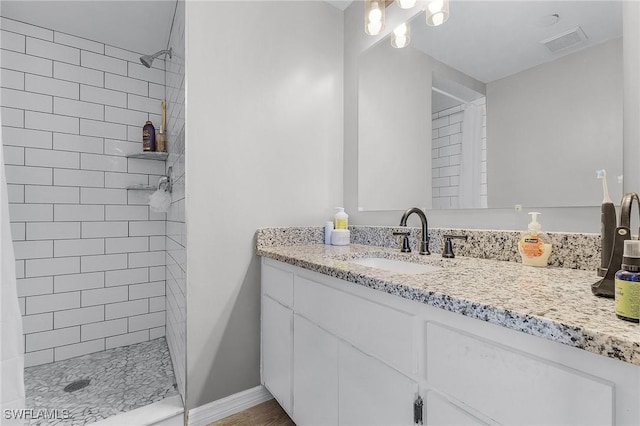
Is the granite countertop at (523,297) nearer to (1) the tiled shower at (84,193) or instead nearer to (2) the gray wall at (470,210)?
(2) the gray wall at (470,210)

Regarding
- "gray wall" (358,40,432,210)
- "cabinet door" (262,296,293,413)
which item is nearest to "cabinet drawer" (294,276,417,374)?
"cabinet door" (262,296,293,413)

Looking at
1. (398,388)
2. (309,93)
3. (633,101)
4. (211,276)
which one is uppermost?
(309,93)

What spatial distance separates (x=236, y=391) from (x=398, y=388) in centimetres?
107

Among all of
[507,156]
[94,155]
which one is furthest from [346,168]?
[94,155]

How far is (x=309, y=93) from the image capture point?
1.87 metres

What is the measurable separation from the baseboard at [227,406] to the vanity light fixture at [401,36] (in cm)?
199

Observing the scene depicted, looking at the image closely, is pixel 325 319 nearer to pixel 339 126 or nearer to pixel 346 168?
pixel 346 168

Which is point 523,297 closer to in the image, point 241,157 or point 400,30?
point 241,157

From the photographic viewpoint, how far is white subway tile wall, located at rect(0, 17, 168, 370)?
201 centimetres

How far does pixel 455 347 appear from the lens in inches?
27.1

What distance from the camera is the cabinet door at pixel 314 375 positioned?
109cm

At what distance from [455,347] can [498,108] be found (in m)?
1.00

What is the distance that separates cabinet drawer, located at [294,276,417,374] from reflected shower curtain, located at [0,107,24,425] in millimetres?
893

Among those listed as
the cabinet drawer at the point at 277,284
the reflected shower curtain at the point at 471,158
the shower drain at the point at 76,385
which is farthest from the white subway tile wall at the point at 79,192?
the reflected shower curtain at the point at 471,158
